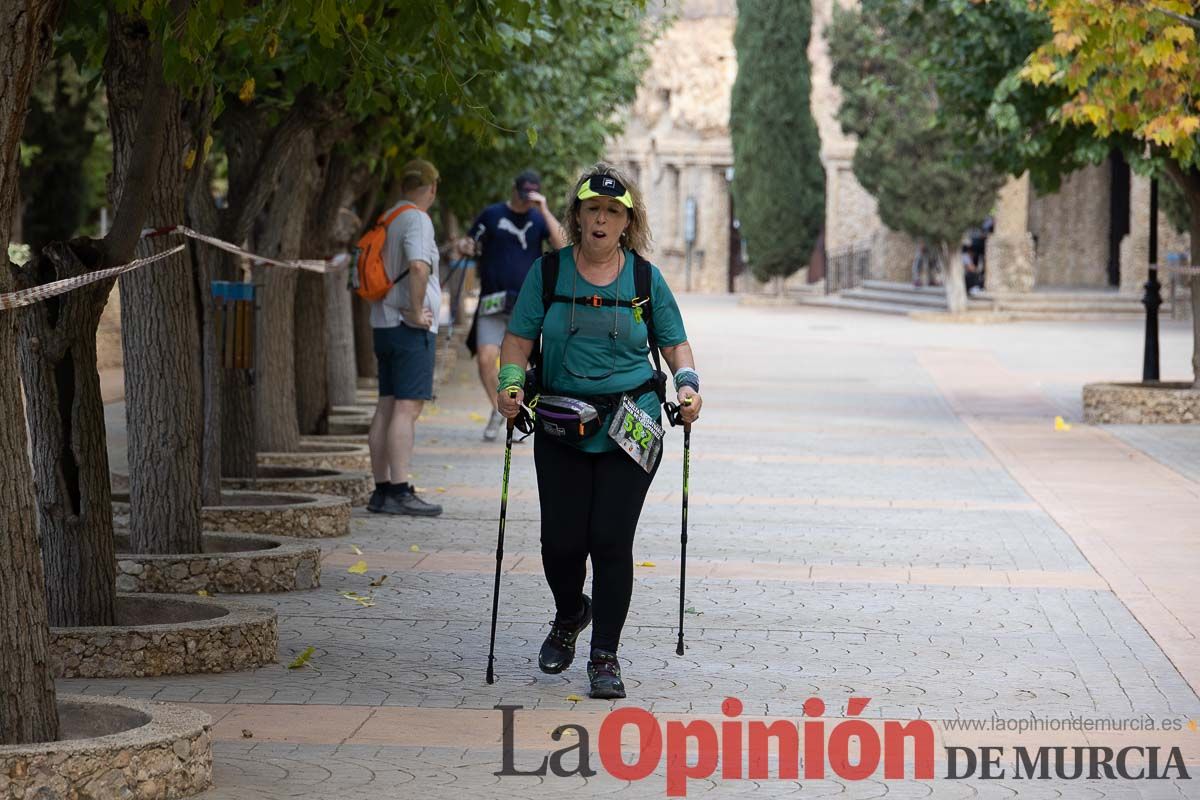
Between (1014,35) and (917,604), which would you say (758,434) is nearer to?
Answer: (1014,35)

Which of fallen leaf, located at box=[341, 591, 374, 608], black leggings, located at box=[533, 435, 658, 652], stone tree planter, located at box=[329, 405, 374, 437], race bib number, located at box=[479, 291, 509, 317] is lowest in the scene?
fallen leaf, located at box=[341, 591, 374, 608]

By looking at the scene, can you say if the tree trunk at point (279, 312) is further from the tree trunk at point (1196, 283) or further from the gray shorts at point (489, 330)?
the tree trunk at point (1196, 283)

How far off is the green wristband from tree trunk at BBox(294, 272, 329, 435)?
7664 mm

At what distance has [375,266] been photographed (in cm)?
1165

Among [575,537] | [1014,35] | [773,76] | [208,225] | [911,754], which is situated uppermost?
[773,76]

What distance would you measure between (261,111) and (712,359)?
58.4 ft

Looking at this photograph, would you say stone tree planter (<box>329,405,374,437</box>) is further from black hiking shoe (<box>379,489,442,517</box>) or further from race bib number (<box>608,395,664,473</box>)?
→ race bib number (<box>608,395,664,473</box>)

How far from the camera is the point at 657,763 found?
601 centimetres

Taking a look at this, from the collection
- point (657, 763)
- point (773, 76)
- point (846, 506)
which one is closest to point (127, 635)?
point (657, 763)

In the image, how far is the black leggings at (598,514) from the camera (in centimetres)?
704

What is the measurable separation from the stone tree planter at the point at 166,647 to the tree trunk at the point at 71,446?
0.71 ft

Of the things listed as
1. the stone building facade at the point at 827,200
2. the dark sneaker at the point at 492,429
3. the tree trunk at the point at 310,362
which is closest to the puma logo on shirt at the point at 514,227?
the tree trunk at the point at 310,362

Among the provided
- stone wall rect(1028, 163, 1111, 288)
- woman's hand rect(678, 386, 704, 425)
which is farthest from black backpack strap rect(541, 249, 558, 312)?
stone wall rect(1028, 163, 1111, 288)

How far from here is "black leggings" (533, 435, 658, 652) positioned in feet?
23.1
